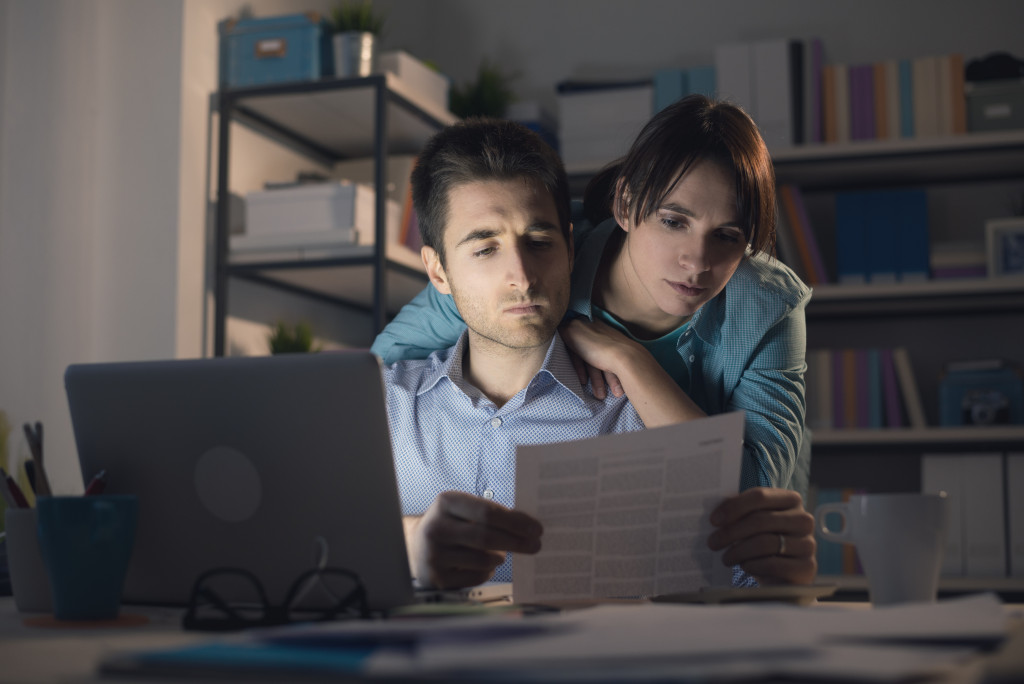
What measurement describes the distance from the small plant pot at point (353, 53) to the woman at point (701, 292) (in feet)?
3.98

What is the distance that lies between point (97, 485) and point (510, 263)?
0.69 m

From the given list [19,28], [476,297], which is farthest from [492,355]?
[19,28]

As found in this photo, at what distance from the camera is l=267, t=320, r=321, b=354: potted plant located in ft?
8.11

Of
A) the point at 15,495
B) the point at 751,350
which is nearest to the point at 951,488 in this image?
the point at 751,350

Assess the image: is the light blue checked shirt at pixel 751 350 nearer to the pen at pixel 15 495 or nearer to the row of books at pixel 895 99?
the pen at pixel 15 495

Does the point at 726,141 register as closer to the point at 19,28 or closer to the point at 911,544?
the point at 911,544

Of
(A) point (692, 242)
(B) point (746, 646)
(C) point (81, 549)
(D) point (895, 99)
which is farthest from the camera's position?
(D) point (895, 99)

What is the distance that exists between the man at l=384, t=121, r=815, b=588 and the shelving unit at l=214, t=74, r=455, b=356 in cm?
92

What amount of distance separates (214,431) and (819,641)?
1.73 feet

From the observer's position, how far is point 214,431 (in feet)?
2.72

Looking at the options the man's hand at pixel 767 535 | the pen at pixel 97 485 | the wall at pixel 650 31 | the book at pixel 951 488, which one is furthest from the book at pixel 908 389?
the pen at pixel 97 485

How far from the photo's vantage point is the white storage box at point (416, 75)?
2.71m

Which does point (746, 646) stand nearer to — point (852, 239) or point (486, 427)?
point (486, 427)

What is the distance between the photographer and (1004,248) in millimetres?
2738
